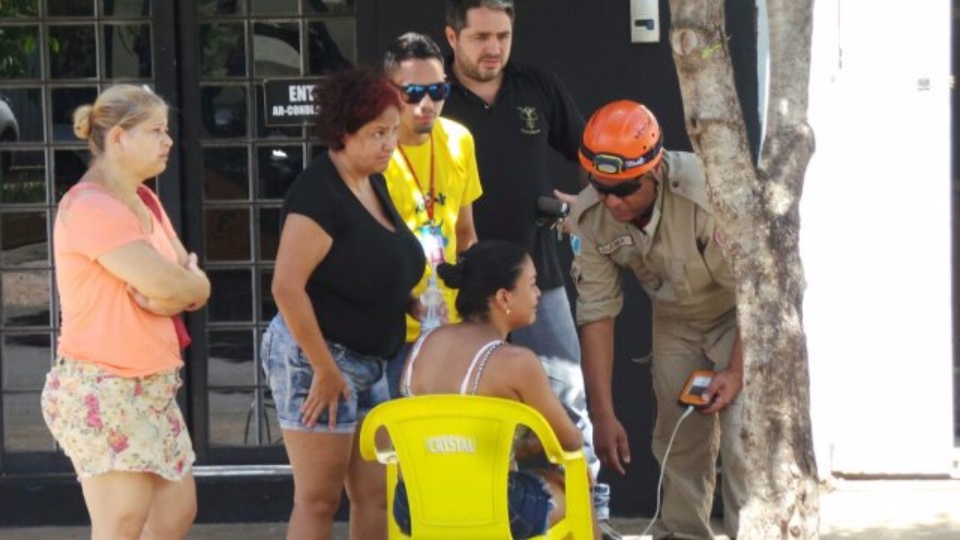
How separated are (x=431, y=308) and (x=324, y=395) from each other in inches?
20.3

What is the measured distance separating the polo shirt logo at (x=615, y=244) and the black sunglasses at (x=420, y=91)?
2.58 ft

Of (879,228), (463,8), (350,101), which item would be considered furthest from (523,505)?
(879,228)

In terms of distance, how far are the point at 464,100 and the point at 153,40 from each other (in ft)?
5.29

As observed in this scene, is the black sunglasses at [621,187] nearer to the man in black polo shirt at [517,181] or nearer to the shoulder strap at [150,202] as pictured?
the man in black polo shirt at [517,181]

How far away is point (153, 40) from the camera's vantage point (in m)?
6.93

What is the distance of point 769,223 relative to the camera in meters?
4.65

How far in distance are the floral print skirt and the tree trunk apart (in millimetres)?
1661

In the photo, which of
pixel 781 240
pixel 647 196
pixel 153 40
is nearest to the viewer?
pixel 781 240

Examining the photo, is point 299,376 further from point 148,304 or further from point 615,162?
point 615,162

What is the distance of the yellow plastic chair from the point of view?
4719mm

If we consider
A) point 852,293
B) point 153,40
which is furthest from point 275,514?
point 852,293

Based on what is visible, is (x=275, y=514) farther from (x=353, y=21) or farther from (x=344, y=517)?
(x=353, y=21)

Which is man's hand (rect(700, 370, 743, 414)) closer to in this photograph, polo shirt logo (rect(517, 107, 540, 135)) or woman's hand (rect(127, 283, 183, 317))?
polo shirt logo (rect(517, 107, 540, 135))

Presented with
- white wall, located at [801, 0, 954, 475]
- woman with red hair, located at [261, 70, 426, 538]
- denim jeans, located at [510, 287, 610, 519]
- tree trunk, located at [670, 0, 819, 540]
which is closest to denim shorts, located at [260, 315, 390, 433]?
woman with red hair, located at [261, 70, 426, 538]
